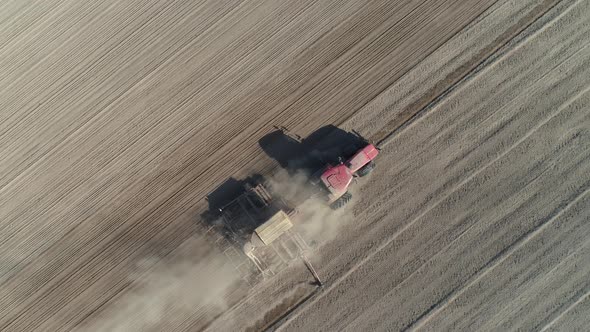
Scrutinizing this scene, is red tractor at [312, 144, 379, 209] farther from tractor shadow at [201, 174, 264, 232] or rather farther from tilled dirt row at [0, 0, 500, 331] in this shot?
tractor shadow at [201, 174, 264, 232]

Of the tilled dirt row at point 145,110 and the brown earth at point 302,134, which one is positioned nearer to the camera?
the brown earth at point 302,134

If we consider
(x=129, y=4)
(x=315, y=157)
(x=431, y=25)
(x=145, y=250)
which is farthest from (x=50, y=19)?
(x=431, y=25)

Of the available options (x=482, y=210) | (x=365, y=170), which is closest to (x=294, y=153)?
(x=365, y=170)

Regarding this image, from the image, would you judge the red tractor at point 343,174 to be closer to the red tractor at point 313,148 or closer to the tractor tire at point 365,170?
the tractor tire at point 365,170

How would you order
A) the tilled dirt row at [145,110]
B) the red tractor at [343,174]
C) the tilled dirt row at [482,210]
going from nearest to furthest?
the red tractor at [343,174] → the tilled dirt row at [482,210] → the tilled dirt row at [145,110]

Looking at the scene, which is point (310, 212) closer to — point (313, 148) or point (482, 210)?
point (313, 148)

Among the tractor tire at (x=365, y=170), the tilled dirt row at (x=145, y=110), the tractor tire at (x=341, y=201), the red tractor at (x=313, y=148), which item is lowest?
the tractor tire at (x=341, y=201)

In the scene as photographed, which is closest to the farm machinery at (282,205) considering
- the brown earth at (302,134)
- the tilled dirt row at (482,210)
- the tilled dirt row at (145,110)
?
the brown earth at (302,134)

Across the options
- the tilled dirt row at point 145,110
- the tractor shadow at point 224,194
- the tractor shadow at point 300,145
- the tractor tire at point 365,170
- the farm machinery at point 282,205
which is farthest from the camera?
the tractor shadow at point 300,145
